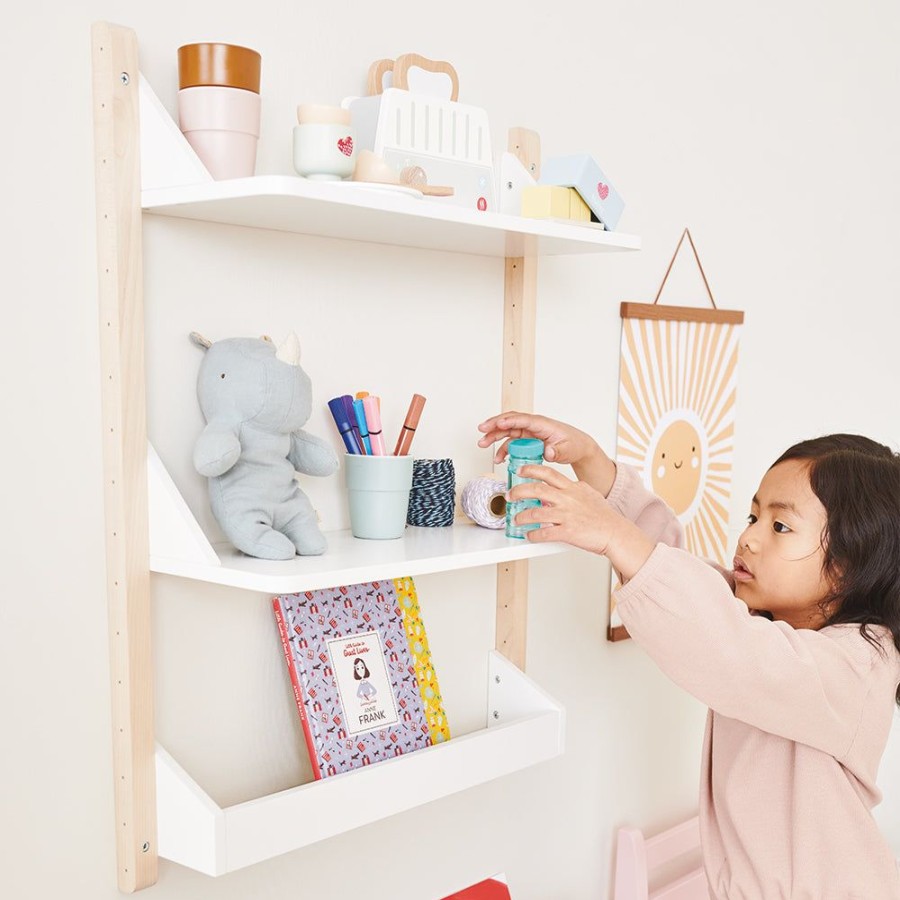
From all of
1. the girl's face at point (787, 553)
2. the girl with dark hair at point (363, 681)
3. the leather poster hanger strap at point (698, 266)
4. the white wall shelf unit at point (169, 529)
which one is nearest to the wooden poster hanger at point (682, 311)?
the leather poster hanger strap at point (698, 266)

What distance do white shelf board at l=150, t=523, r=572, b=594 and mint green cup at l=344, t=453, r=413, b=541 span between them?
0.01 m

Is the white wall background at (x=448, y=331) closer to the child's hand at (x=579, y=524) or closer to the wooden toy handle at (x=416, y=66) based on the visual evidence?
the wooden toy handle at (x=416, y=66)

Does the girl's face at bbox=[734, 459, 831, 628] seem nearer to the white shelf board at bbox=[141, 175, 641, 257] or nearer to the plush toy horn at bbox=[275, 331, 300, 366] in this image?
the white shelf board at bbox=[141, 175, 641, 257]

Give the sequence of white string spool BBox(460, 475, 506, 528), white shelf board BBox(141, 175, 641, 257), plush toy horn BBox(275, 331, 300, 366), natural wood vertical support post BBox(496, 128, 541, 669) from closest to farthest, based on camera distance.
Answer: white shelf board BBox(141, 175, 641, 257)
plush toy horn BBox(275, 331, 300, 366)
white string spool BBox(460, 475, 506, 528)
natural wood vertical support post BBox(496, 128, 541, 669)

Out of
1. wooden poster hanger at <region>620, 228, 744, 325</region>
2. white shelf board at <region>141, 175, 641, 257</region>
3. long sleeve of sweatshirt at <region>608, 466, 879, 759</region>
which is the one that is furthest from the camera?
wooden poster hanger at <region>620, 228, 744, 325</region>

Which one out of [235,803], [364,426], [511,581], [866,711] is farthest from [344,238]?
[866,711]

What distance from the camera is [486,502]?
114 cm

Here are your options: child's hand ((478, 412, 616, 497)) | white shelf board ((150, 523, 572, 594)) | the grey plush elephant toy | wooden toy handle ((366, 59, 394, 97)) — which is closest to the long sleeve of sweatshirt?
white shelf board ((150, 523, 572, 594))

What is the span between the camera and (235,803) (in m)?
1.03

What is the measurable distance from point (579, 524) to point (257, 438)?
34cm

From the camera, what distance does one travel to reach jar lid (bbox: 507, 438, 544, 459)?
1.11 m

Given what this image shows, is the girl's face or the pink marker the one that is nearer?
the pink marker

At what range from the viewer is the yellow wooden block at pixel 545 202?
107 cm

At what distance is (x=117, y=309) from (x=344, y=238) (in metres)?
0.28
